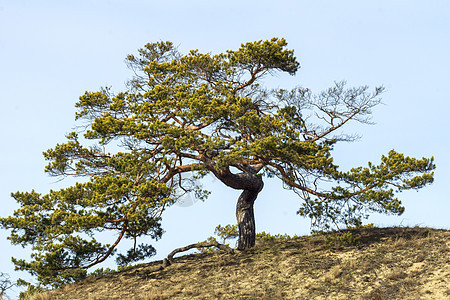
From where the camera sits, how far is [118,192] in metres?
18.8

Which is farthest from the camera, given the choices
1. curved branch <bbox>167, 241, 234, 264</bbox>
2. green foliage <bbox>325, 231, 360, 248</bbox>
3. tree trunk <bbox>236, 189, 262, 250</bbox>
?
tree trunk <bbox>236, 189, 262, 250</bbox>

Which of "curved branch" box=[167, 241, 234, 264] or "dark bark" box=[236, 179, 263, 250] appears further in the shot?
"dark bark" box=[236, 179, 263, 250]

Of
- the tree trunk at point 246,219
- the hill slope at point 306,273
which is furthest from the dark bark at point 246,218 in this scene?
the hill slope at point 306,273

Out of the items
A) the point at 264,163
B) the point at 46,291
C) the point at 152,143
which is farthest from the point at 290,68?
the point at 46,291

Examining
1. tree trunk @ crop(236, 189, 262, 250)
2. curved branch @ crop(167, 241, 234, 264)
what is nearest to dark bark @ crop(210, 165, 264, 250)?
tree trunk @ crop(236, 189, 262, 250)

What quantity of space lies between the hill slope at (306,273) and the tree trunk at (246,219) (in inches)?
25.0

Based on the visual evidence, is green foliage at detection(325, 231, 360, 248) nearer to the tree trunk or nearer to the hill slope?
the hill slope

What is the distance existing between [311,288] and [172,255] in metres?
7.72

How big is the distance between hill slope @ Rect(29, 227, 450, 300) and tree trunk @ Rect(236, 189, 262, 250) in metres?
0.63

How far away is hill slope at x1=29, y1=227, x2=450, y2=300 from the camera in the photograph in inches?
655

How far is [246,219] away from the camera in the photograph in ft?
75.1

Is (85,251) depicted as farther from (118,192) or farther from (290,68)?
(290,68)

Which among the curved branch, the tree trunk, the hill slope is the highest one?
the tree trunk

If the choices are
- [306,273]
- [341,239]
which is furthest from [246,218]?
[306,273]
